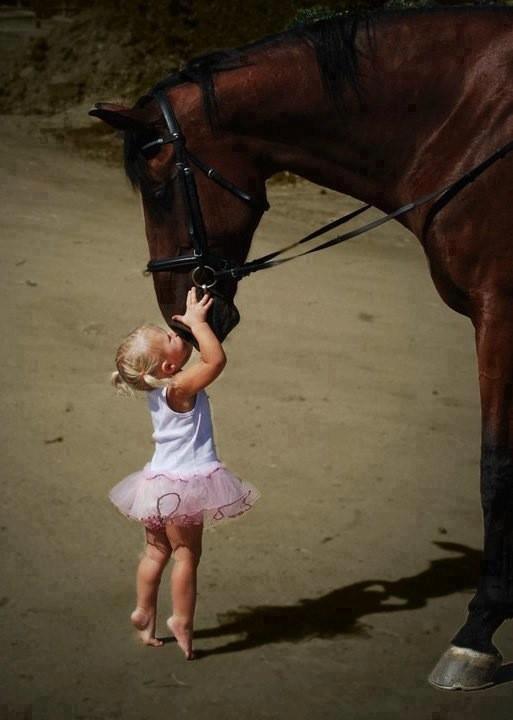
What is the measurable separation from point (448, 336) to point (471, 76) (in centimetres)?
326

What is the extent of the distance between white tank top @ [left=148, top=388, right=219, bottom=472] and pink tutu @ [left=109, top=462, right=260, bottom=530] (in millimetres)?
24

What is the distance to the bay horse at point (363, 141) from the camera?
332cm

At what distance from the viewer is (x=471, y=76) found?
3342 millimetres

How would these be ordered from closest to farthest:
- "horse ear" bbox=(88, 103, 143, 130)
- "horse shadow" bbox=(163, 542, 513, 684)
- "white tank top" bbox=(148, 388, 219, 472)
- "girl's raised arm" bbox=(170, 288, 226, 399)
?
"horse ear" bbox=(88, 103, 143, 130) → "girl's raised arm" bbox=(170, 288, 226, 399) → "white tank top" bbox=(148, 388, 219, 472) → "horse shadow" bbox=(163, 542, 513, 684)

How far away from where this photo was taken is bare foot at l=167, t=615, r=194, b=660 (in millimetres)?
3520

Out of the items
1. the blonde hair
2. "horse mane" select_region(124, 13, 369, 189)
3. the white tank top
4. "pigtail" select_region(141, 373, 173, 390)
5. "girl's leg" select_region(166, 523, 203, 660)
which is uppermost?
"horse mane" select_region(124, 13, 369, 189)

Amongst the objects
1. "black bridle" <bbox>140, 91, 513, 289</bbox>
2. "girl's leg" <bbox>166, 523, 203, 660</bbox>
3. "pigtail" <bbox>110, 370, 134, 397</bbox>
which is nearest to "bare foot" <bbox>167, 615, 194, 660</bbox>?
"girl's leg" <bbox>166, 523, 203, 660</bbox>

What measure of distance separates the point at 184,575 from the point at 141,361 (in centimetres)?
59

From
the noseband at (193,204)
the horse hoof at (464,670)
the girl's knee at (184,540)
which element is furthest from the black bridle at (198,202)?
the horse hoof at (464,670)

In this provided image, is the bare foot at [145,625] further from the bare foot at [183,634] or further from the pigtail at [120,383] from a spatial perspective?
the pigtail at [120,383]

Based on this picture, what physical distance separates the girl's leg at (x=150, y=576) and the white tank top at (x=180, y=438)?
20 cm

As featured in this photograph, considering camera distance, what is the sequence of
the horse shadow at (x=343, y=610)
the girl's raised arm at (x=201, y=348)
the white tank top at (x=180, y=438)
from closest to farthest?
the girl's raised arm at (x=201, y=348), the white tank top at (x=180, y=438), the horse shadow at (x=343, y=610)

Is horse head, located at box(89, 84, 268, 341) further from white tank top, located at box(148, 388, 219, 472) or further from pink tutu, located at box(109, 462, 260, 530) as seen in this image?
pink tutu, located at box(109, 462, 260, 530)

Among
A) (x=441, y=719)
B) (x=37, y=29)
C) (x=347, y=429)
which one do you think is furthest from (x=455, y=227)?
(x=37, y=29)
